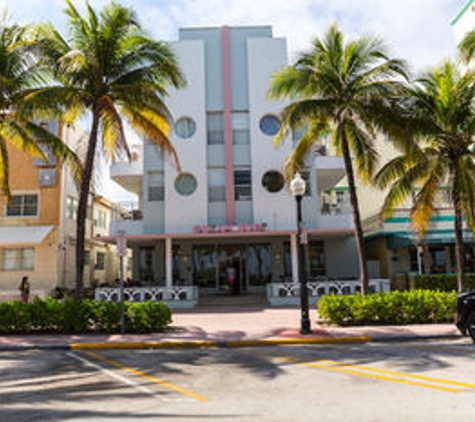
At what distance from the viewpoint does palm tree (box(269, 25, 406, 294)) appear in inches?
523

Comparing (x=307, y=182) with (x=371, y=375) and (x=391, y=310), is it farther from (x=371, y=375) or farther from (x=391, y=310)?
(x=371, y=375)

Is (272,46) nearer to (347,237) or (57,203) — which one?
(347,237)

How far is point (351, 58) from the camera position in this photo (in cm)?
1360

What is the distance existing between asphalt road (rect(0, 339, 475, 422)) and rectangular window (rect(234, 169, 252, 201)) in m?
12.7

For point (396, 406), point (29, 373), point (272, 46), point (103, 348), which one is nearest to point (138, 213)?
point (272, 46)

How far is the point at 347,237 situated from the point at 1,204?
62.4 feet

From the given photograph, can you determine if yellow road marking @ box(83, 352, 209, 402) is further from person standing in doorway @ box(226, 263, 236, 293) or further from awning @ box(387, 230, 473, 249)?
awning @ box(387, 230, 473, 249)

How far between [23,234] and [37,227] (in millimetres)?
812

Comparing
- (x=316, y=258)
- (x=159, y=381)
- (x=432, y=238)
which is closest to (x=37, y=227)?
(x=316, y=258)

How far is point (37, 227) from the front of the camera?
76.8 feet

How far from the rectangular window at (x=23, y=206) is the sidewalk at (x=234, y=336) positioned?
13134mm

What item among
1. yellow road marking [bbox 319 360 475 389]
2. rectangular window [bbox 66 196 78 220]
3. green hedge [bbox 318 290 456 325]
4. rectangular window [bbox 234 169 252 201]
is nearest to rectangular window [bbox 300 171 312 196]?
rectangular window [bbox 234 169 252 201]

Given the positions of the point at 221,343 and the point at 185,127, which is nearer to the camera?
the point at 221,343

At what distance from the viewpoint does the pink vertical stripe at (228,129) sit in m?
21.7
